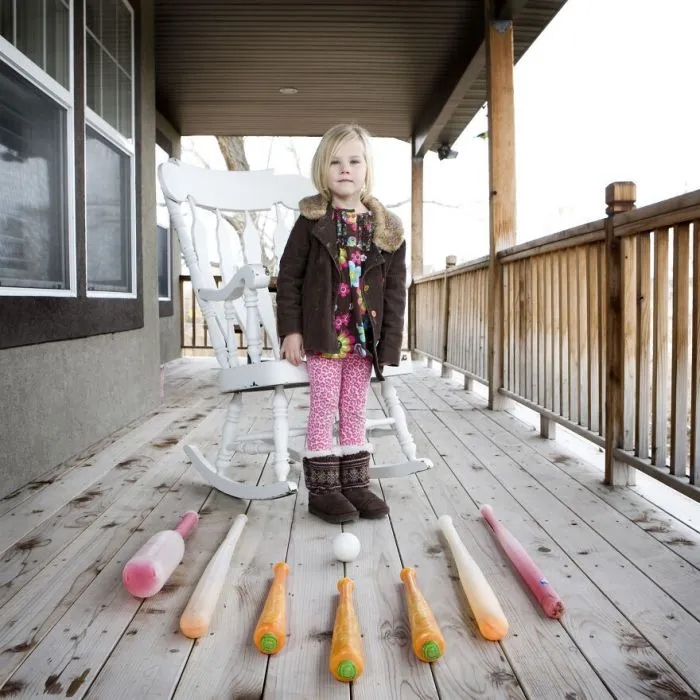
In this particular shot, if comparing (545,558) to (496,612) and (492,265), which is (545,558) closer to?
(496,612)

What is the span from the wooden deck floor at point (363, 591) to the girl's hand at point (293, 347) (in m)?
0.47

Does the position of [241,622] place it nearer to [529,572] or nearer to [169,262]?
[529,572]

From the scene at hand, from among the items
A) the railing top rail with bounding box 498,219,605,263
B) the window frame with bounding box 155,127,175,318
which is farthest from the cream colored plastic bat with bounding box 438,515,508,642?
the window frame with bounding box 155,127,175,318

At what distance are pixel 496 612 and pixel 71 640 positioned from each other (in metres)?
0.79

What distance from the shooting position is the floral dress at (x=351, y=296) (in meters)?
1.98

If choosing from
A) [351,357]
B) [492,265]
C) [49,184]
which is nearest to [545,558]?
[351,357]

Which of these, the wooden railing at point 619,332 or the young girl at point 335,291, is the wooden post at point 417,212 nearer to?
the wooden railing at point 619,332

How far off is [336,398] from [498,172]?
8.50 ft

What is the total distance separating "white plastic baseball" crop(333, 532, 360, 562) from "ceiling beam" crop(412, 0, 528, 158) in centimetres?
350

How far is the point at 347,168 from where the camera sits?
198cm

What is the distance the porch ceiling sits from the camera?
4797 mm

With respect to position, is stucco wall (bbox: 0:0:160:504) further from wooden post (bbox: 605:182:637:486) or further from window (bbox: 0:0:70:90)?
wooden post (bbox: 605:182:637:486)

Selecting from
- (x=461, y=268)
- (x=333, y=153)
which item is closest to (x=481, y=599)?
(x=333, y=153)

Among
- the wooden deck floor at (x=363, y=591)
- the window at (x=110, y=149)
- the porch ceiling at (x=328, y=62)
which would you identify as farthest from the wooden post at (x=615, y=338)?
the porch ceiling at (x=328, y=62)
